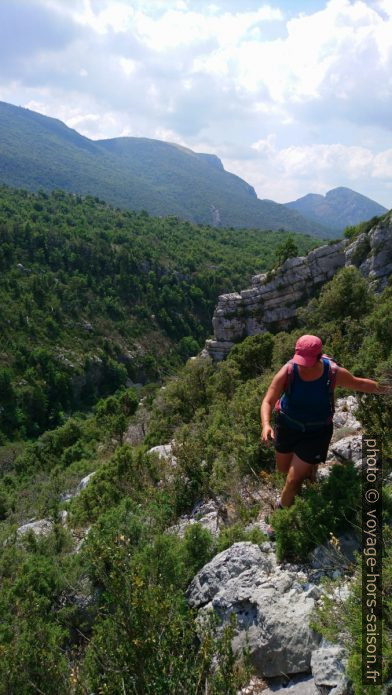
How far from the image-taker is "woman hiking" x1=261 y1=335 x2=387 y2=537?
4277mm

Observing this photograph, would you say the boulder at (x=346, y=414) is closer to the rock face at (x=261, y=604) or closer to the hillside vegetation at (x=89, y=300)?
the rock face at (x=261, y=604)

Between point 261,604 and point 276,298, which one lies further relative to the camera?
point 276,298

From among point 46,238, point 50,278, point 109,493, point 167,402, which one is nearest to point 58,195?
point 46,238

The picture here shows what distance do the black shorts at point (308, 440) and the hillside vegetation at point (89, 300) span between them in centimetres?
4505

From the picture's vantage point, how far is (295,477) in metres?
4.55

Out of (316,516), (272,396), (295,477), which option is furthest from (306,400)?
(316,516)

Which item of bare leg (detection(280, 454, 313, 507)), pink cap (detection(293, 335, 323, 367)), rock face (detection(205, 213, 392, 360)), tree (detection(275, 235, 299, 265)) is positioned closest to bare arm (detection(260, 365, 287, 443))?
pink cap (detection(293, 335, 323, 367))

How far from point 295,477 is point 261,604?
1.22 m

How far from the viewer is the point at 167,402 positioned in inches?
719

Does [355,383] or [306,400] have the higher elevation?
[355,383]

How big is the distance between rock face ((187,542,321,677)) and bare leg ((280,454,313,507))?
58cm

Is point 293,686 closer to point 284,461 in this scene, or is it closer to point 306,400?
point 284,461

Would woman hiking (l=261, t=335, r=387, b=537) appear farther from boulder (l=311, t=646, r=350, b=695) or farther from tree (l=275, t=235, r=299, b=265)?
tree (l=275, t=235, r=299, b=265)

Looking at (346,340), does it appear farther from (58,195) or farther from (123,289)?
(58,195)
